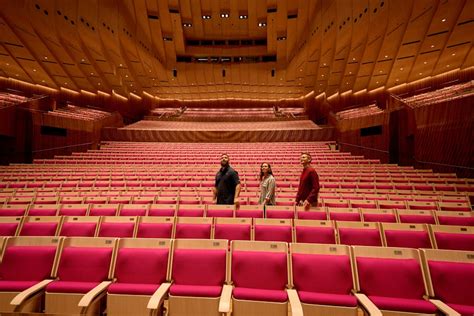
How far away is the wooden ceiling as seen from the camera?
779cm

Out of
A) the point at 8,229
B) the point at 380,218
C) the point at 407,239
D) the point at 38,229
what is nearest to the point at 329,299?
the point at 407,239

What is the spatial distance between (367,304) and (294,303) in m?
0.35

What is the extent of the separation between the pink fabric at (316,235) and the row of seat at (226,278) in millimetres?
403

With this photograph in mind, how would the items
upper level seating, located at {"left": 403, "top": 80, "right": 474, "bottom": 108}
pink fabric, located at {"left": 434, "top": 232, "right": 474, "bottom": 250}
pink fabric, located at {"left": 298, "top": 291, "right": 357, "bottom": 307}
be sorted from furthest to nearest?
upper level seating, located at {"left": 403, "top": 80, "right": 474, "bottom": 108}
pink fabric, located at {"left": 434, "top": 232, "right": 474, "bottom": 250}
pink fabric, located at {"left": 298, "top": 291, "right": 357, "bottom": 307}

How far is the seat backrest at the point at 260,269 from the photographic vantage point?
1.52 metres

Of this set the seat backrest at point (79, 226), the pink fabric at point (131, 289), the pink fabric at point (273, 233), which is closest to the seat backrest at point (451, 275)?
the pink fabric at point (273, 233)

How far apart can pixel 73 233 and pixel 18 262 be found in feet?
1.60

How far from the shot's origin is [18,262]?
1.62 m

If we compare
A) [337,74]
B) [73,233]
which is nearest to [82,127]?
[73,233]

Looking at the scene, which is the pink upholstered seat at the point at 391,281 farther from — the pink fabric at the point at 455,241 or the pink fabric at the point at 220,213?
the pink fabric at the point at 220,213

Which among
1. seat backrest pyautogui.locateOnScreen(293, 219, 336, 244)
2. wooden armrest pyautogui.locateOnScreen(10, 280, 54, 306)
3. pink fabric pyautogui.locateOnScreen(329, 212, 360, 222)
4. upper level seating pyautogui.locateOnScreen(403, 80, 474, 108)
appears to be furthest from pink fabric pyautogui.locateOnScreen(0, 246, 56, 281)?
upper level seating pyautogui.locateOnScreen(403, 80, 474, 108)

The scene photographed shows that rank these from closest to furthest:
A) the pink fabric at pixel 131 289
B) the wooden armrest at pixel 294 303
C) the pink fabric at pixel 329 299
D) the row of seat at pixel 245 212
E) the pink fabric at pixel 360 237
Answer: the wooden armrest at pixel 294 303, the pink fabric at pixel 329 299, the pink fabric at pixel 131 289, the pink fabric at pixel 360 237, the row of seat at pixel 245 212

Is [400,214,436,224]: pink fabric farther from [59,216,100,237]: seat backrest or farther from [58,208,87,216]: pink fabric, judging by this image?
[58,208,87,216]: pink fabric

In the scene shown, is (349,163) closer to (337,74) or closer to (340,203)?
(340,203)
